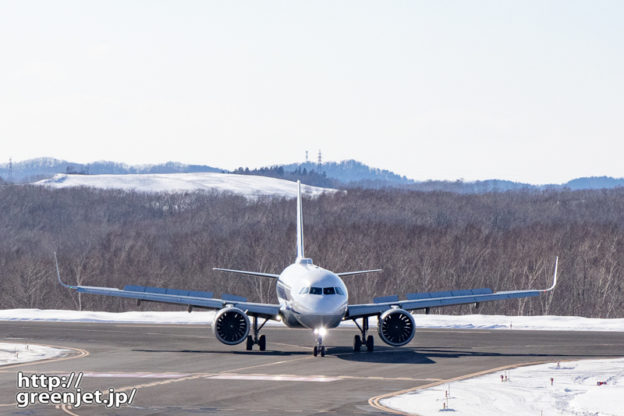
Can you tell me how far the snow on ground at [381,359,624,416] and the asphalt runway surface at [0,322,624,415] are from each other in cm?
157

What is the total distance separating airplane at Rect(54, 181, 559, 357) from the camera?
47406 mm

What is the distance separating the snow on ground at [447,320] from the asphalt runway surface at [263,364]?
124 inches

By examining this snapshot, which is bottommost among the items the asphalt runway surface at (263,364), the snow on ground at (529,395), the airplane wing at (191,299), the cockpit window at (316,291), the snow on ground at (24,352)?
the snow on ground at (24,352)

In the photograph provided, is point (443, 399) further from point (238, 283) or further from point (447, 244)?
point (447, 244)

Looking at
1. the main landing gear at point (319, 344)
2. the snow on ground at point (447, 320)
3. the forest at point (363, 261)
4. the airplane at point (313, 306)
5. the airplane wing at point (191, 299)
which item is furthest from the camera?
the forest at point (363, 261)

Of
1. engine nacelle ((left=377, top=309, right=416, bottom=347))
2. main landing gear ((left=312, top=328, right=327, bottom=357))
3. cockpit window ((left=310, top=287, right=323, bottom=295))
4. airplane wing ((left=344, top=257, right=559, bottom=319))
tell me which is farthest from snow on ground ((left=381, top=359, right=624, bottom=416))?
airplane wing ((left=344, top=257, right=559, bottom=319))

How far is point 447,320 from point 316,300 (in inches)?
986

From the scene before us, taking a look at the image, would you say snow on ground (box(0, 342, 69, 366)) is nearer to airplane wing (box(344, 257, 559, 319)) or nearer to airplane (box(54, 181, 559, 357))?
airplane (box(54, 181, 559, 357))

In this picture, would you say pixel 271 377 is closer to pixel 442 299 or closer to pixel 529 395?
pixel 529 395

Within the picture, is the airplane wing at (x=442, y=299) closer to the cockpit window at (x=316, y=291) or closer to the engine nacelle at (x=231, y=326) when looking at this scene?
the cockpit window at (x=316, y=291)

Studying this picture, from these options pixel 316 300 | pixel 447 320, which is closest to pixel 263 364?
pixel 316 300

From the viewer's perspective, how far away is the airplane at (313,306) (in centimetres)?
4741

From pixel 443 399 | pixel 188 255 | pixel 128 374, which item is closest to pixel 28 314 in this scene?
pixel 128 374

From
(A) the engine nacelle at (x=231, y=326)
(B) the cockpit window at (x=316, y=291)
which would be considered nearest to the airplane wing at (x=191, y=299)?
(A) the engine nacelle at (x=231, y=326)
